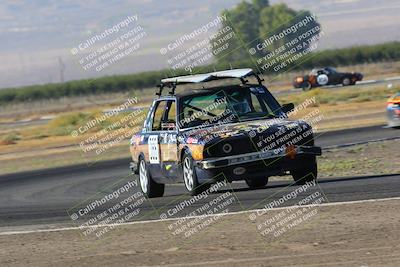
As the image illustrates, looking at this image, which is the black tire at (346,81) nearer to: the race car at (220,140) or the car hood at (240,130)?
the race car at (220,140)

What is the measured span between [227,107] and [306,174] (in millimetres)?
1593

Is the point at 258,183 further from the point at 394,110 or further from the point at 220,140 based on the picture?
the point at 394,110

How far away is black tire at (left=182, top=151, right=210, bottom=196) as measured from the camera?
14.4 metres

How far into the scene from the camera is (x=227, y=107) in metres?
15.4

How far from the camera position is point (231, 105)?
1540 cm

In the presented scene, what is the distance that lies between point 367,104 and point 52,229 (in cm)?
3281

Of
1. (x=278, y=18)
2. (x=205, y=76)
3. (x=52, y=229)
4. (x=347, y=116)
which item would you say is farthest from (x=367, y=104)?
(x=278, y=18)

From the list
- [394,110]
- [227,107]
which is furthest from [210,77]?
[394,110]

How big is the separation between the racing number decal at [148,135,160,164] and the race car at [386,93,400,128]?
10241mm

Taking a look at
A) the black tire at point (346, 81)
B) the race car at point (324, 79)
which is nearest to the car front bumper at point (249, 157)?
the race car at point (324, 79)

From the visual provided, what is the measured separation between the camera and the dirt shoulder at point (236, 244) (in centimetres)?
874

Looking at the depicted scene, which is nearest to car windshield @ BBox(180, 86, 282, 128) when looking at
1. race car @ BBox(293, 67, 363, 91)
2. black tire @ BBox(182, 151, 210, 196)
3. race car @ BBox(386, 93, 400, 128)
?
black tire @ BBox(182, 151, 210, 196)

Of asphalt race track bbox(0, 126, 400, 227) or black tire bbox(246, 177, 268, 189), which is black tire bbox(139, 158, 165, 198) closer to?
asphalt race track bbox(0, 126, 400, 227)

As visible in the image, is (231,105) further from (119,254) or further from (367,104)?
(367,104)
